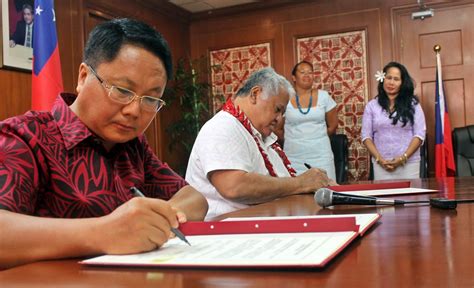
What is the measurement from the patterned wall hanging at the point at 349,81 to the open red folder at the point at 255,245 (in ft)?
14.1

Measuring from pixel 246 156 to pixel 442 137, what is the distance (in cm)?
326

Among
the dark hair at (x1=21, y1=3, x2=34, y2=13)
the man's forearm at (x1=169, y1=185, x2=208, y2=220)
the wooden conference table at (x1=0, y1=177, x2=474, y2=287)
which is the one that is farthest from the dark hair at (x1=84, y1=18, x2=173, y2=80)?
the dark hair at (x1=21, y1=3, x2=34, y2=13)

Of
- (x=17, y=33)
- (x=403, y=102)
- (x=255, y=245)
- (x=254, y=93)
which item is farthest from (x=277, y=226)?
(x=403, y=102)

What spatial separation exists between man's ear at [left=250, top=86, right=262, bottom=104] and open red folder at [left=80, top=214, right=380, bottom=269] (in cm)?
126

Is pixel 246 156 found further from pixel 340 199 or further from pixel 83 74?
pixel 83 74

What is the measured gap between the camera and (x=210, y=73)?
5.87 metres

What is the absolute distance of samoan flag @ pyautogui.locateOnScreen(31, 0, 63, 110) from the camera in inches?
119

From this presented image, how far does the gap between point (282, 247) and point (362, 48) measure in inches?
187

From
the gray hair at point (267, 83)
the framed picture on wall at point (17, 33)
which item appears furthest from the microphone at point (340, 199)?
the framed picture on wall at point (17, 33)

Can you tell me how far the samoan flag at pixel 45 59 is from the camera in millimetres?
3020

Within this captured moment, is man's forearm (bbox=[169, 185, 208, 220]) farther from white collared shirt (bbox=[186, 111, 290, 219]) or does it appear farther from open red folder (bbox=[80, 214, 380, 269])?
white collared shirt (bbox=[186, 111, 290, 219])

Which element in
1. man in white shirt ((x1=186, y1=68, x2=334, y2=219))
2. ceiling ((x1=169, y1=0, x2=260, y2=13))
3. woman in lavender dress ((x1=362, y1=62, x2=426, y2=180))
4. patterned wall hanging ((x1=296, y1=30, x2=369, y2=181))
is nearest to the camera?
man in white shirt ((x1=186, y1=68, x2=334, y2=219))

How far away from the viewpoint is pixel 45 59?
121 inches

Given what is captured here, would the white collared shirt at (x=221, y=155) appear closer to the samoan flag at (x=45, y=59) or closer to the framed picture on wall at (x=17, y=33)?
the samoan flag at (x=45, y=59)
